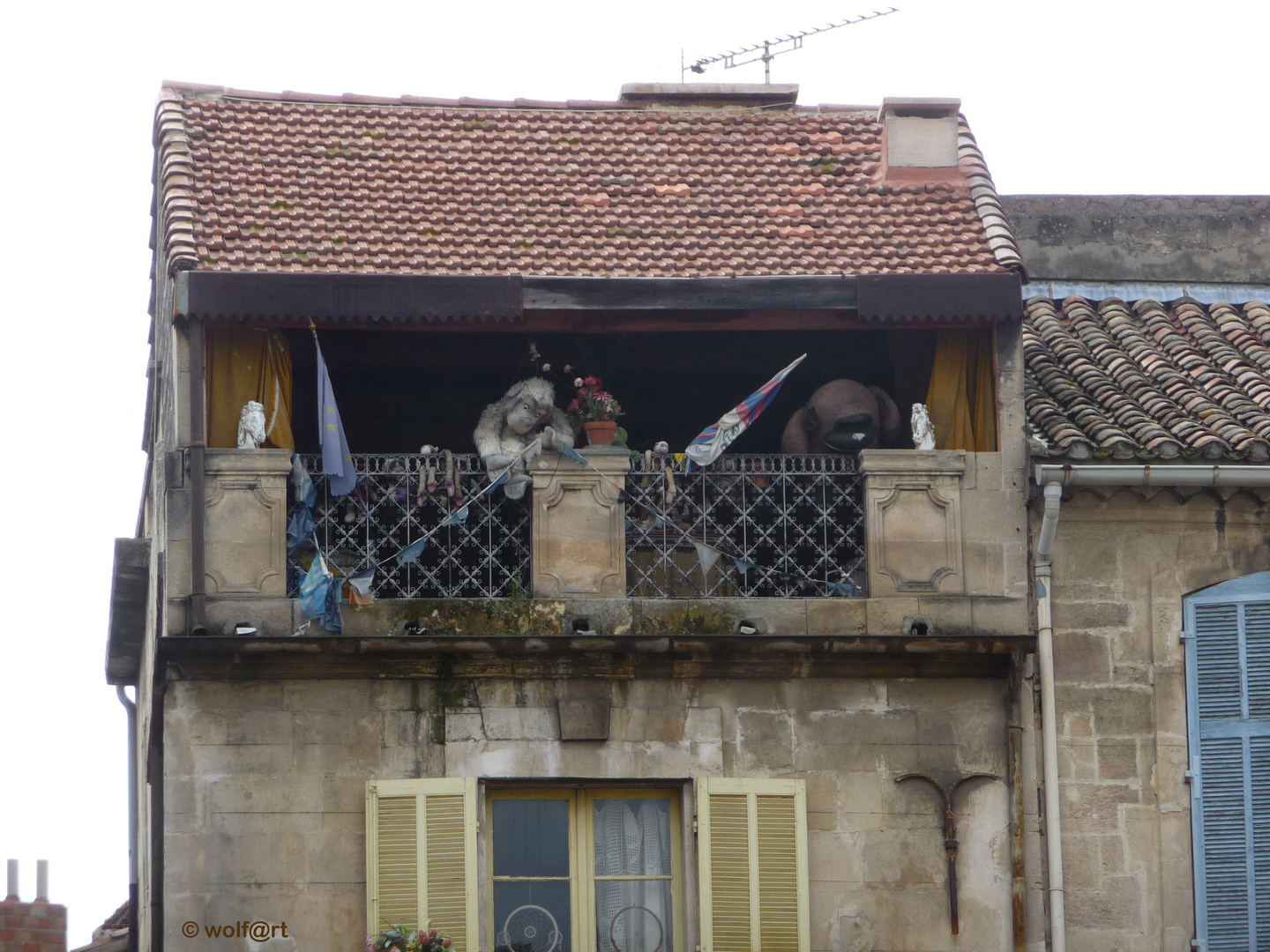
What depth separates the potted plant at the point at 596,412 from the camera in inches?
607

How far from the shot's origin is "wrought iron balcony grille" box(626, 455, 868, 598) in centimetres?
1520

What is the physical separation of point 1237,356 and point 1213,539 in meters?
2.19

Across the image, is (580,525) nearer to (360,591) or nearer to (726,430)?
(726,430)

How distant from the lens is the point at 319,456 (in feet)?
50.1

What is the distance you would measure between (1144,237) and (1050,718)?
592 centimetres

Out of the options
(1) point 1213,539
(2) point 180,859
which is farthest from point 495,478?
(1) point 1213,539

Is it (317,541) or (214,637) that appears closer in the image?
(214,637)

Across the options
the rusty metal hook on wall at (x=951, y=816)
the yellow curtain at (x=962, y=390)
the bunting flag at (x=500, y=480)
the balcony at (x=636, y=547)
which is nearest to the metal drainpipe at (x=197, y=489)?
the balcony at (x=636, y=547)

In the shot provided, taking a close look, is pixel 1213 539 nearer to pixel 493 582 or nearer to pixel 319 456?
pixel 493 582

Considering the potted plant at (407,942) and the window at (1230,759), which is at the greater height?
the window at (1230,759)

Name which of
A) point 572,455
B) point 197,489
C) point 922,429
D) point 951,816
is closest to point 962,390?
point 922,429

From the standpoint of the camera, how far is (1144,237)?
19.0 metres

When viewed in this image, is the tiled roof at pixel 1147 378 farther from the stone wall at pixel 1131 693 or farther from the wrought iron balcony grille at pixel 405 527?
the wrought iron balcony grille at pixel 405 527

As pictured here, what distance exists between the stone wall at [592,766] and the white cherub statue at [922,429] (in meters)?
1.71
